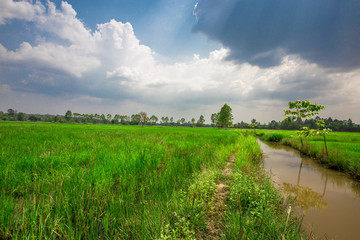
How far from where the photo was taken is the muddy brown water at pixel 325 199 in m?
2.89

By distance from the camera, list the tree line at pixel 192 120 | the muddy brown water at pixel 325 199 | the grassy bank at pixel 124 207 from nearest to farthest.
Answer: the grassy bank at pixel 124 207 → the muddy brown water at pixel 325 199 → the tree line at pixel 192 120

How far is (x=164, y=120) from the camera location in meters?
133

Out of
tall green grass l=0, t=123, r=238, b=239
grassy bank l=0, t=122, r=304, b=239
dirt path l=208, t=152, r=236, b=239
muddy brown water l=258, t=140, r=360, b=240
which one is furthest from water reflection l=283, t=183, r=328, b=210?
tall green grass l=0, t=123, r=238, b=239

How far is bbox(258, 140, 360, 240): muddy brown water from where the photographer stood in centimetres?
289

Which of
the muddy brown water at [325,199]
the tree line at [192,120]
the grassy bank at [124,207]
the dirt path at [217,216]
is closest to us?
the grassy bank at [124,207]

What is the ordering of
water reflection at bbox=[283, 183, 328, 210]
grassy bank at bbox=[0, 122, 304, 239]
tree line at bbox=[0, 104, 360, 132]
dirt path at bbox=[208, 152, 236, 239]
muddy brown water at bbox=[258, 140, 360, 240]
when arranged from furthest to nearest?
tree line at bbox=[0, 104, 360, 132] < water reflection at bbox=[283, 183, 328, 210] < muddy brown water at bbox=[258, 140, 360, 240] < dirt path at bbox=[208, 152, 236, 239] < grassy bank at bbox=[0, 122, 304, 239]

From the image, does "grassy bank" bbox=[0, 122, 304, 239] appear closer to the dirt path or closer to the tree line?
the dirt path

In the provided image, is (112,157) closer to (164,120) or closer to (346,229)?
(346,229)

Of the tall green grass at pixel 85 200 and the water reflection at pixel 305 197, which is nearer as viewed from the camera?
the tall green grass at pixel 85 200

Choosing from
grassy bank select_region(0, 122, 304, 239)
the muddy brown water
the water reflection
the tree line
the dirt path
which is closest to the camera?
grassy bank select_region(0, 122, 304, 239)

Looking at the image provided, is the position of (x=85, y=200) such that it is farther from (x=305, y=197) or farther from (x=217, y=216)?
(x=305, y=197)

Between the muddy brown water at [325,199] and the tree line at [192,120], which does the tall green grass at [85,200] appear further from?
the tree line at [192,120]

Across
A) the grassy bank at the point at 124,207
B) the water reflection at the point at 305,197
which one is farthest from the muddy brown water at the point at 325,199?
the grassy bank at the point at 124,207

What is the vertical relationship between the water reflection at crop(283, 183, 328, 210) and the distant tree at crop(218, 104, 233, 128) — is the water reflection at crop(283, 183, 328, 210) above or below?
below
